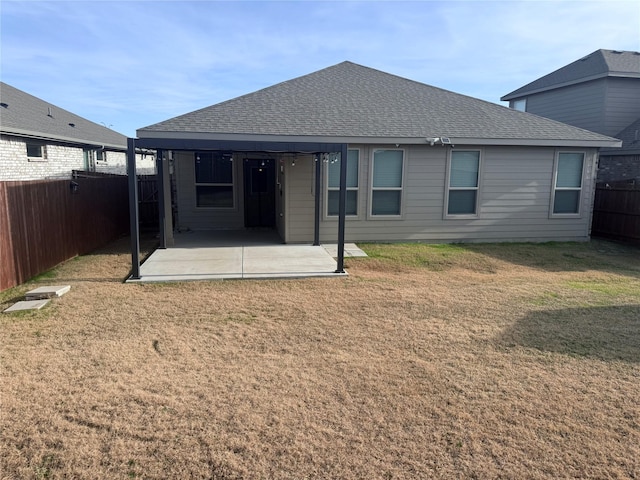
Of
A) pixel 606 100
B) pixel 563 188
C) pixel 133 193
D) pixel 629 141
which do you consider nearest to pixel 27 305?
pixel 133 193

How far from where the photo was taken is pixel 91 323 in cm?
550

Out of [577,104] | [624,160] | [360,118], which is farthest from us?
[577,104]

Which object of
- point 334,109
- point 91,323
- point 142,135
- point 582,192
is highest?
point 334,109

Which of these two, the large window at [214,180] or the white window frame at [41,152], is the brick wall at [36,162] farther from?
the large window at [214,180]

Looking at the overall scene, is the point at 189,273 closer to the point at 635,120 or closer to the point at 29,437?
the point at 29,437

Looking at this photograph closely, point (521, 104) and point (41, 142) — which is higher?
point (521, 104)

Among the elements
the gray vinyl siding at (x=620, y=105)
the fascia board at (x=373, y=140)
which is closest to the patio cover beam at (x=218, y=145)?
the fascia board at (x=373, y=140)

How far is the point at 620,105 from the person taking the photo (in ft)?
51.1

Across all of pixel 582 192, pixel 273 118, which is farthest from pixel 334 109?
pixel 582 192

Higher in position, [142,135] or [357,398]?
[142,135]

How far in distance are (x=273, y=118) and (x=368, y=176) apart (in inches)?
101

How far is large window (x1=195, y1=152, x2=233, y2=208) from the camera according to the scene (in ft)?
41.0

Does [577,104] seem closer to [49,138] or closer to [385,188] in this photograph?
[385,188]

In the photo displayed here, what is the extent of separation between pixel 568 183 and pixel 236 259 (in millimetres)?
8496
